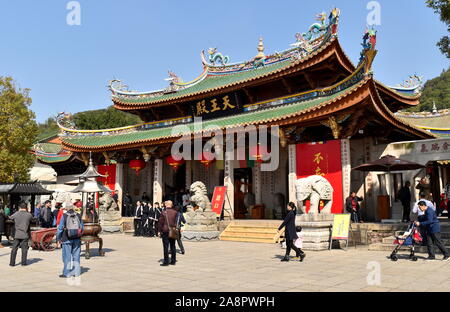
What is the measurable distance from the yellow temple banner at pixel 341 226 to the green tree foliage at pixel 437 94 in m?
39.0

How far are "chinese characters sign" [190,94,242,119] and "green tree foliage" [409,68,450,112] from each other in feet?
110

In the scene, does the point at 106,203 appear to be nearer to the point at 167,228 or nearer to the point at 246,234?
the point at 246,234

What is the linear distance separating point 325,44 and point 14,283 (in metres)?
12.6

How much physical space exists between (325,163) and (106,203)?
9804 mm

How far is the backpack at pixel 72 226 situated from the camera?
6.84 metres

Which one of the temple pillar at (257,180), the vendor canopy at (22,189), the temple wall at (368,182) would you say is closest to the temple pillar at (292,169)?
the temple wall at (368,182)

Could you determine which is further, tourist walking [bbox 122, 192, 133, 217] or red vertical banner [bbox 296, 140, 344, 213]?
tourist walking [bbox 122, 192, 133, 217]

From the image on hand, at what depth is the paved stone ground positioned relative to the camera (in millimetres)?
5918

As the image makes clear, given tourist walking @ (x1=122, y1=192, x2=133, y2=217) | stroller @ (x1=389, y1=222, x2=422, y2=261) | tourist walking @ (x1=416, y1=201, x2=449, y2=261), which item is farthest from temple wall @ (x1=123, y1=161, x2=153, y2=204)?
tourist walking @ (x1=416, y1=201, x2=449, y2=261)

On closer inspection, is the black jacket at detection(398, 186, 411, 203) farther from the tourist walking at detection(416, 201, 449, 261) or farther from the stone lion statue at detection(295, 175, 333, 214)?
the tourist walking at detection(416, 201, 449, 261)

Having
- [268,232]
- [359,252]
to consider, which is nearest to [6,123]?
[268,232]

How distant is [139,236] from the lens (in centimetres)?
1609

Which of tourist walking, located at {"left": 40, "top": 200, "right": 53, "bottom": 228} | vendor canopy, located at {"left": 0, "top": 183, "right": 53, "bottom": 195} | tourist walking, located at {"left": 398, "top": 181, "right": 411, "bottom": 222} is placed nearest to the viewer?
A: tourist walking, located at {"left": 398, "top": 181, "right": 411, "bottom": 222}

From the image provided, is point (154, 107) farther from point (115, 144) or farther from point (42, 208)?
point (42, 208)
